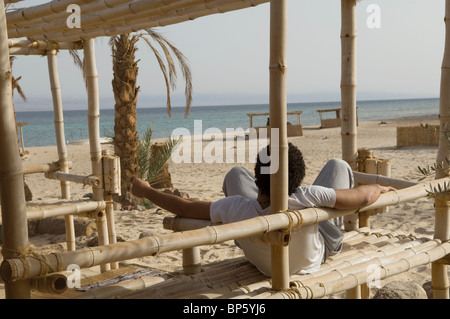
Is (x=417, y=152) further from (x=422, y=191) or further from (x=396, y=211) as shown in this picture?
(x=422, y=191)

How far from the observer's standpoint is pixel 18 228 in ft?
6.20

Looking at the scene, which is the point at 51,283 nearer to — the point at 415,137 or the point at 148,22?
the point at 148,22

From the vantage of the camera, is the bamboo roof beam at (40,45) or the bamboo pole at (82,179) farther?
the bamboo roof beam at (40,45)

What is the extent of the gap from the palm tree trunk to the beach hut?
8.72 feet

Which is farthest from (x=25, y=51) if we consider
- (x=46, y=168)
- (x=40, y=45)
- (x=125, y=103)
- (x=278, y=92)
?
(x=278, y=92)

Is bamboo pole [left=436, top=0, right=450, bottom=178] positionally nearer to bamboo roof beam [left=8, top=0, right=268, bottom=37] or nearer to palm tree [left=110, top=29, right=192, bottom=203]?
bamboo roof beam [left=8, top=0, right=268, bottom=37]

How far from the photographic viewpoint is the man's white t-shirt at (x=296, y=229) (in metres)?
2.47

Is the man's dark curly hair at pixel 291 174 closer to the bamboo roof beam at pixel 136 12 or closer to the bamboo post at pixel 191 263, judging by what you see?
the bamboo post at pixel 191 263

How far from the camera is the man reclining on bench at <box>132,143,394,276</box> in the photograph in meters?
2.48

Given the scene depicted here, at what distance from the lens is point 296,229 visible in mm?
2527

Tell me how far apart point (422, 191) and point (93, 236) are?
3861mm

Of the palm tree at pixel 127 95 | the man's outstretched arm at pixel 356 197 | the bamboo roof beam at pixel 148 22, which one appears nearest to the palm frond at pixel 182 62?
the palm tree at pixel 127 95
